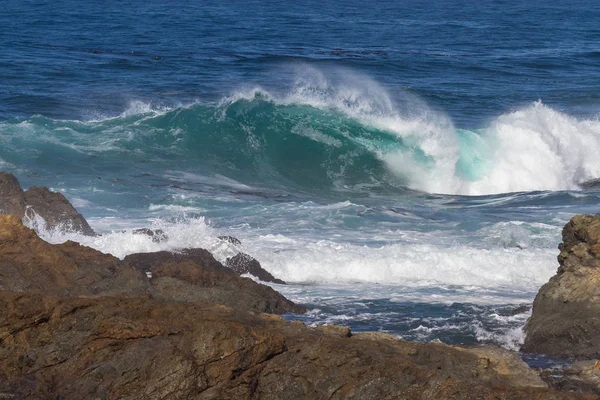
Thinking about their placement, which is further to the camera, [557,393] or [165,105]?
[165,105]

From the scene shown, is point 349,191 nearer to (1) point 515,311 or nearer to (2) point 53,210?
(2) point 53,210

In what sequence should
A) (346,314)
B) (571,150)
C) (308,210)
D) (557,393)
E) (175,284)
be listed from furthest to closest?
(571,150), (308,210), (346,314), (175,284), (557,393)

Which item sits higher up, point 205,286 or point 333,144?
point 333,144

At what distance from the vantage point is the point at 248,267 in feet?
42.0

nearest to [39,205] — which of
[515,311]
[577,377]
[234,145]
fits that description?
[515,311]

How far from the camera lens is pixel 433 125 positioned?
2634cm

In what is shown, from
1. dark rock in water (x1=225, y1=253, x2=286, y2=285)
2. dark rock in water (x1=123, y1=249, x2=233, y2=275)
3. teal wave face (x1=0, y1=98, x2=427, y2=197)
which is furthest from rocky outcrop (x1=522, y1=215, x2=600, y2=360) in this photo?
teal wave face (x1=0, y1=98, x2=427, y2=197)

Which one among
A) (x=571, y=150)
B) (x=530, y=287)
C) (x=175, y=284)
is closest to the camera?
(x=175, y=284)

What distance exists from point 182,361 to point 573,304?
4648mm

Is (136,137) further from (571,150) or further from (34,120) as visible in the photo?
(571,150)

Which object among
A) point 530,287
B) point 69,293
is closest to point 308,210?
point 530,287

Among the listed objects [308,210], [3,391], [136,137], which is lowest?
[3,391]

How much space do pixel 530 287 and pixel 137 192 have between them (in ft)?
26.8

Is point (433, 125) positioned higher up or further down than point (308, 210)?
higher up
